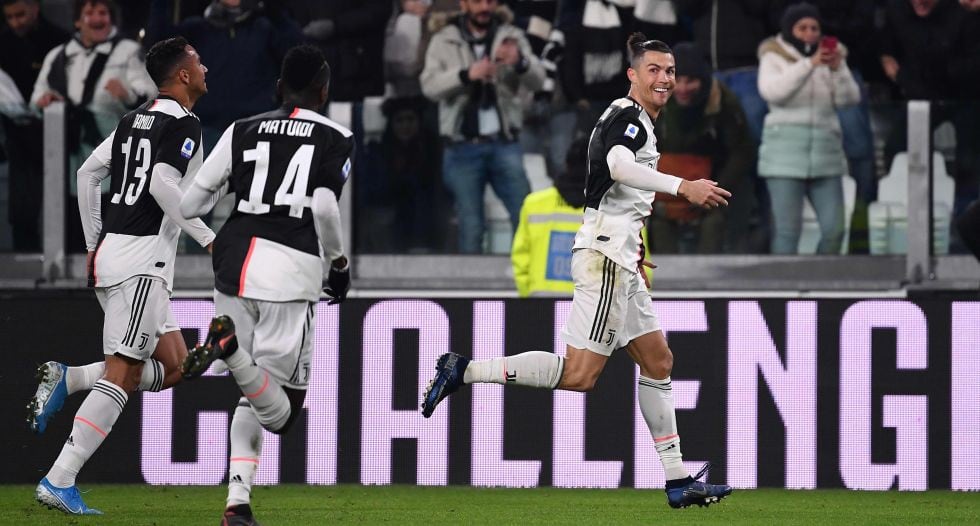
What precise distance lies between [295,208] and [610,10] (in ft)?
17.6

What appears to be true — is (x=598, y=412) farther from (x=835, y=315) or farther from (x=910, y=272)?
(x=910, y=272)

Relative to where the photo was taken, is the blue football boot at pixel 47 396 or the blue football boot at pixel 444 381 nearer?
the blue football boot at pixel 444 381

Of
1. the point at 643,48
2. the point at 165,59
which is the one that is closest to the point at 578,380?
the point at 643,48

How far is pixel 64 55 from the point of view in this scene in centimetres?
1116

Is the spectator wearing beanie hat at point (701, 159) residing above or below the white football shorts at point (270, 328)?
above

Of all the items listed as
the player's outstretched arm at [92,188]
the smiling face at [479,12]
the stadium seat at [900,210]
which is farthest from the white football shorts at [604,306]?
the smiling face at [479,12]

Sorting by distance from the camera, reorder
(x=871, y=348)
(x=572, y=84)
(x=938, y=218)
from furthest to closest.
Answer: (x=572, y=84)
(x=938, y=218)
(x=871, y=348)

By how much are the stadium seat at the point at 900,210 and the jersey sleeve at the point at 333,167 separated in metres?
5.13

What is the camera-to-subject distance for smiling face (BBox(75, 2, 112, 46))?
11.2 metres

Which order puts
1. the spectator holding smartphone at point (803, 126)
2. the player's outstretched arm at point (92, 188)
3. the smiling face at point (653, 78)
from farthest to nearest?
the spectator holding smartphone at point (803, 126) < the player's outstretched arm at point (92, 188) < the smiling face at point (653, 78)

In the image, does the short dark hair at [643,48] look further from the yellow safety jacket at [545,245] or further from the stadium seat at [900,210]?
the stadium seat at [900,210]

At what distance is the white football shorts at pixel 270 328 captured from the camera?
6344 millimetres

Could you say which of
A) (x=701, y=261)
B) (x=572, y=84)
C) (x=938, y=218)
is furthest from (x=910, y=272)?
(x=572, y=84)

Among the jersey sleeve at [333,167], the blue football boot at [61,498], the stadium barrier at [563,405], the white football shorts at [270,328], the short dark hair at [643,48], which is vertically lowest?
the blue football boot at [61,498]
